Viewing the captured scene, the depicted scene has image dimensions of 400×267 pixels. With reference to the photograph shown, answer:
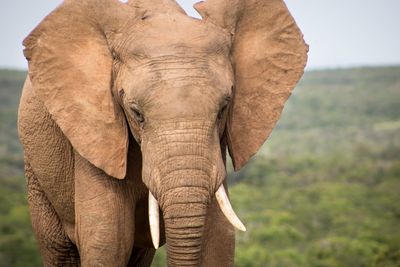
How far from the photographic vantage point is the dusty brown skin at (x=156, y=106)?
16.9 feet

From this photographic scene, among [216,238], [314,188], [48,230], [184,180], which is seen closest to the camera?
[184,180]

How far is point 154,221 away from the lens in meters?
5.21

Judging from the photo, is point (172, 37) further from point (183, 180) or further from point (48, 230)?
point (48, 230)

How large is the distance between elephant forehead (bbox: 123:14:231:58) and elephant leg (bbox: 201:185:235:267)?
872 millimetres

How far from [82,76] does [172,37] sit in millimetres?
552

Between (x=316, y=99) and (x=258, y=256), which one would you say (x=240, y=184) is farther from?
(x=316, y=99)

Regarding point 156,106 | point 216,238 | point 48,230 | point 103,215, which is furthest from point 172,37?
point 48,230

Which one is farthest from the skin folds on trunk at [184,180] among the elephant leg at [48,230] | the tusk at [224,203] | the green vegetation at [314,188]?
the green vegetation at [314,188]

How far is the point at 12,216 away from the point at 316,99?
32924mm

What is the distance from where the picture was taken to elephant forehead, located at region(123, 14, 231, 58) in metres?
5.34

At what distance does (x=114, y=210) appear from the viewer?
5.74m

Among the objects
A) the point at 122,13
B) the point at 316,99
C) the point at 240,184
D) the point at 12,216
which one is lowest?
the point at 316,99

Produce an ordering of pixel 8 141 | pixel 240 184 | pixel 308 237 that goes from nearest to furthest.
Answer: pixel 308 237 < pixel 240 184 < pixel 8 141

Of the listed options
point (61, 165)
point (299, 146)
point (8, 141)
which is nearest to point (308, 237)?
point (8, 141)
